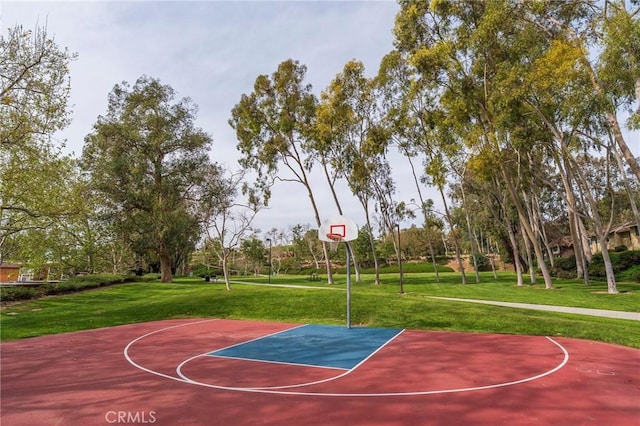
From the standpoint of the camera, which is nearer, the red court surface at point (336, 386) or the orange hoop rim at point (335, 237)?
the red court surface at point (336, 386)

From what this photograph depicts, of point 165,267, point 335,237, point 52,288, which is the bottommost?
point 52,288

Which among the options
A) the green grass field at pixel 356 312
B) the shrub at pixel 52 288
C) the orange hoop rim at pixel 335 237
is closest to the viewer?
the green grass field at pixel 356 312

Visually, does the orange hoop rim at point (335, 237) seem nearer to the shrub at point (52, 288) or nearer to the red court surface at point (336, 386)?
the red court surface at point (336, 386)

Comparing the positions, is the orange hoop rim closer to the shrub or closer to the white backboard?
the white backboard

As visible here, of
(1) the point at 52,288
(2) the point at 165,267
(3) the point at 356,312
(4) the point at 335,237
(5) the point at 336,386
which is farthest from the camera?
(2) the point at 165,267

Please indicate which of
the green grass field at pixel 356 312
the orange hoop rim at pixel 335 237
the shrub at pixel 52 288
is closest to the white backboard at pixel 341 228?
the orange hoop rim at pixel 335 237

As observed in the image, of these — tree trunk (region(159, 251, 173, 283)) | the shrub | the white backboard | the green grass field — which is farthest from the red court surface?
tree trunk (region(159, 251, 173, 283))

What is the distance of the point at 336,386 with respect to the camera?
19.5 ft

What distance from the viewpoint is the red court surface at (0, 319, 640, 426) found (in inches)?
187

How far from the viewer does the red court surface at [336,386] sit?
4.75 metres

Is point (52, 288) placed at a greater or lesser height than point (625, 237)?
lesser

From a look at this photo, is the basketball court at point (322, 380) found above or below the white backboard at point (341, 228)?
below

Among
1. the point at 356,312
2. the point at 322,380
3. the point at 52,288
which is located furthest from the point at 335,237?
the point at 52,288

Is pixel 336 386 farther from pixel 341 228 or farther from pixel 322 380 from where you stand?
pixel 341 228
